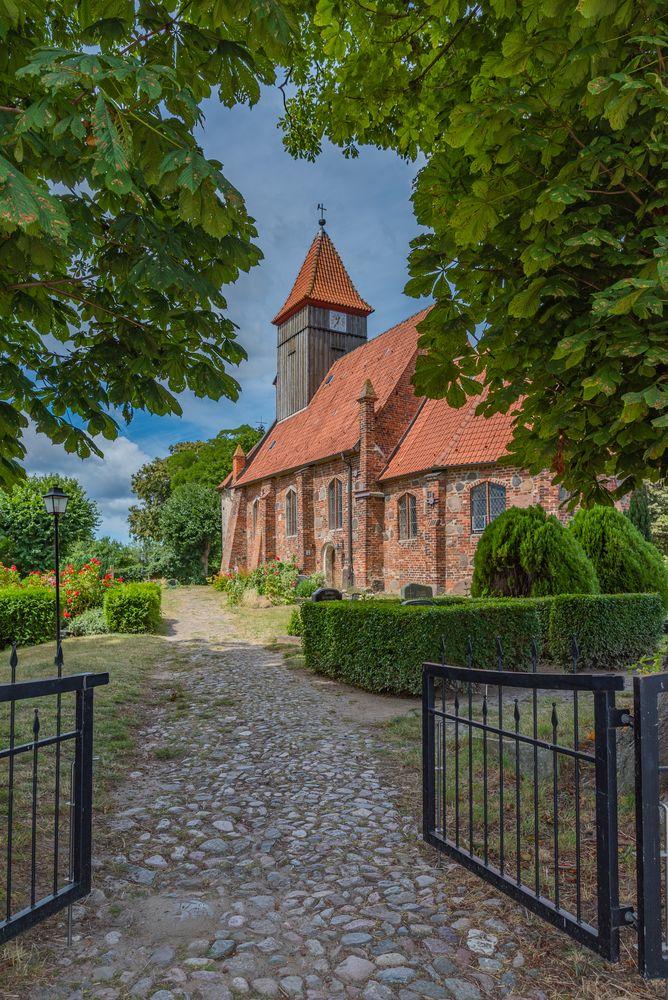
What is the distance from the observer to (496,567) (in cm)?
1123

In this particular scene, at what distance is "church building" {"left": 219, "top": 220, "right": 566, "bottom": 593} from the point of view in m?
18.2

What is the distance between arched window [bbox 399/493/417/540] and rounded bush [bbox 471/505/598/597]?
28.5 feet

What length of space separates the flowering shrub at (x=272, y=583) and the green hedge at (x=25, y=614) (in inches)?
331

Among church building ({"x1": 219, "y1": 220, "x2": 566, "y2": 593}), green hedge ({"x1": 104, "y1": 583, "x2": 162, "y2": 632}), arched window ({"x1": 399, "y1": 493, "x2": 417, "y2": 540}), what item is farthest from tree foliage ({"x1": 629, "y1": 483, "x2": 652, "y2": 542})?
green hedge ({"x1": 104, "y1": 583, "x2": 162, "y2": 632})

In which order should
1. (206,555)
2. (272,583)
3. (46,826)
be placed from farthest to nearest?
(206,555) → (272,583) → (46,826)

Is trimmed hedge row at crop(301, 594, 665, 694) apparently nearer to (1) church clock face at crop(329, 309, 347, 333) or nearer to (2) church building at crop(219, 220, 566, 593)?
(2) church building at crop(219, 220, 566, 593)

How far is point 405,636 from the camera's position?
8102mm

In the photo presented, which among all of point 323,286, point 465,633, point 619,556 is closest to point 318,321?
point 323,286

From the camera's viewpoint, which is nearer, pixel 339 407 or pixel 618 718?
pixel 618 718

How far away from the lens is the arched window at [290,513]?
27.2 metres

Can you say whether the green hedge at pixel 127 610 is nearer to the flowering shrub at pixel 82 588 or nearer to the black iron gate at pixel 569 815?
the flowering shrub at pixel 82 588

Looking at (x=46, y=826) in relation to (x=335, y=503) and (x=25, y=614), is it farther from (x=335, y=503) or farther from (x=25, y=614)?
(x=335, y=503)

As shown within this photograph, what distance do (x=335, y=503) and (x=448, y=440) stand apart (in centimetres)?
621

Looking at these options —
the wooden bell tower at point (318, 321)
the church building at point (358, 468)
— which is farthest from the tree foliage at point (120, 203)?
the wooden bell tower at point (318, 321)
